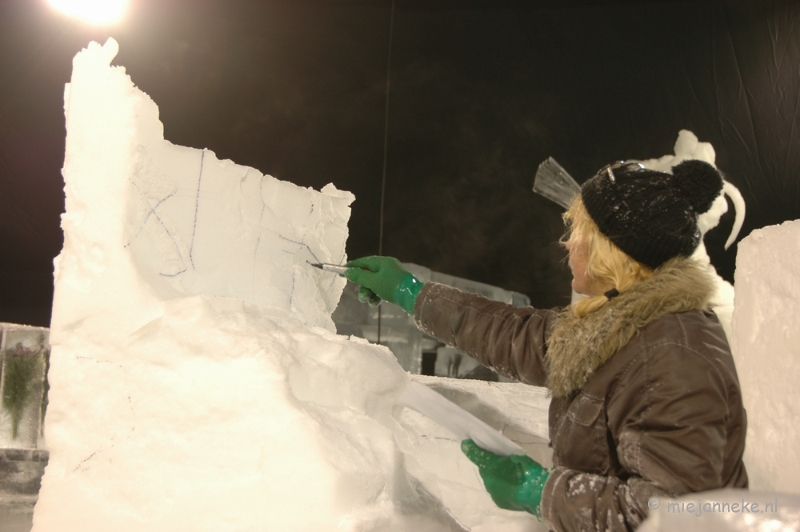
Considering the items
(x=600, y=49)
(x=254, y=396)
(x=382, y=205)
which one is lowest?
(x=254, y=396)

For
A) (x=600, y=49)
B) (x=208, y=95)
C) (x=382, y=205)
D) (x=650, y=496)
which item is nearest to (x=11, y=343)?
(x=208, y=95)

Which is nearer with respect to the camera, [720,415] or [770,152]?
[720,415]

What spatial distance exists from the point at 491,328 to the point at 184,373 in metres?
0.78

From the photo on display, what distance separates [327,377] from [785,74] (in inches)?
135

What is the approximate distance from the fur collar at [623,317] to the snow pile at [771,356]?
14cm

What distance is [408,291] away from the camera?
5.44 ft

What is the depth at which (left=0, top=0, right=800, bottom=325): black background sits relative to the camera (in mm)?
2607

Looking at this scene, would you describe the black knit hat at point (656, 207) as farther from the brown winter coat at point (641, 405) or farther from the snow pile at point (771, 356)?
the snow pile at point (771, 356)

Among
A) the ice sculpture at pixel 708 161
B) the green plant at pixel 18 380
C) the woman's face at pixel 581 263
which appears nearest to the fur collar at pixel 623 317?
the woman's face at pixel 581 263

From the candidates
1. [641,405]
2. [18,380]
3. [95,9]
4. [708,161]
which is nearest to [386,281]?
[641,405]

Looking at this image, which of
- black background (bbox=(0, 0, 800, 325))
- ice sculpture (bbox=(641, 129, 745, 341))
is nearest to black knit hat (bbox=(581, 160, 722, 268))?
black background (bbox=(0, 0, 800, 325))

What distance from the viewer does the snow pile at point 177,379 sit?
1.17 metres

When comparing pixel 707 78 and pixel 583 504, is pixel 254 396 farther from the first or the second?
pixel 707 78

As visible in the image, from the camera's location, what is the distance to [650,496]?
3.21 ft
